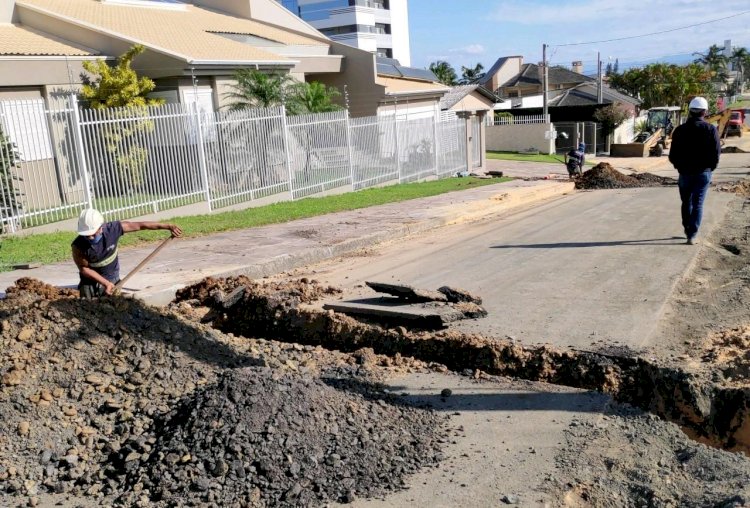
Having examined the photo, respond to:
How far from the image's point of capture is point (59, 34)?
1702 cm

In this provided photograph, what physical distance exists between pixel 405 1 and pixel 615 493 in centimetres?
8312

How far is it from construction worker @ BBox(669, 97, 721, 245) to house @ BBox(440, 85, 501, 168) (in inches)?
624

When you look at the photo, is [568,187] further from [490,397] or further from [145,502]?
[145,502]

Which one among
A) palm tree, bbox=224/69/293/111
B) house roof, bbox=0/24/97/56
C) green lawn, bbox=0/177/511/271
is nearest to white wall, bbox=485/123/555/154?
green lawn, bbox=0/177/511/271

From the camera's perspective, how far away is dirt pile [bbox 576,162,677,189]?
2041 cm

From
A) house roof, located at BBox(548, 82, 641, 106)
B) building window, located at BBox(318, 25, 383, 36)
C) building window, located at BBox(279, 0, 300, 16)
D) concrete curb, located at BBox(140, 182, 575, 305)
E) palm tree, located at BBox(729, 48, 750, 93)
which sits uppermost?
building window, located at BBox(279, 0, 300, 16)

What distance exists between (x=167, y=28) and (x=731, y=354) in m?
19.3

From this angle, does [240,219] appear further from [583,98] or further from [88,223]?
[583,98]

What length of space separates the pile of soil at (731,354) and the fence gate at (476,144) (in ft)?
67.2

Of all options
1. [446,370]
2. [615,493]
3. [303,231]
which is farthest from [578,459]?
[303,231]

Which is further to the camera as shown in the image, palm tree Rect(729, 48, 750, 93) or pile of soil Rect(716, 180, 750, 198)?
palm tree Rect(729, 48, 750, 93)

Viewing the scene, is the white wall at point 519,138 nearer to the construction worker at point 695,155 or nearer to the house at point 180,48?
the house at point 180,48

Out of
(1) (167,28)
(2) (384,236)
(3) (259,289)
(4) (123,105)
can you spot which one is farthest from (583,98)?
(3) (259,289)

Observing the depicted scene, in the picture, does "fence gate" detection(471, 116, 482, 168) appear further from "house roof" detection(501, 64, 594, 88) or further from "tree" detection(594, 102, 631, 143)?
"house roof" detection(501, 64, 594, 88)
